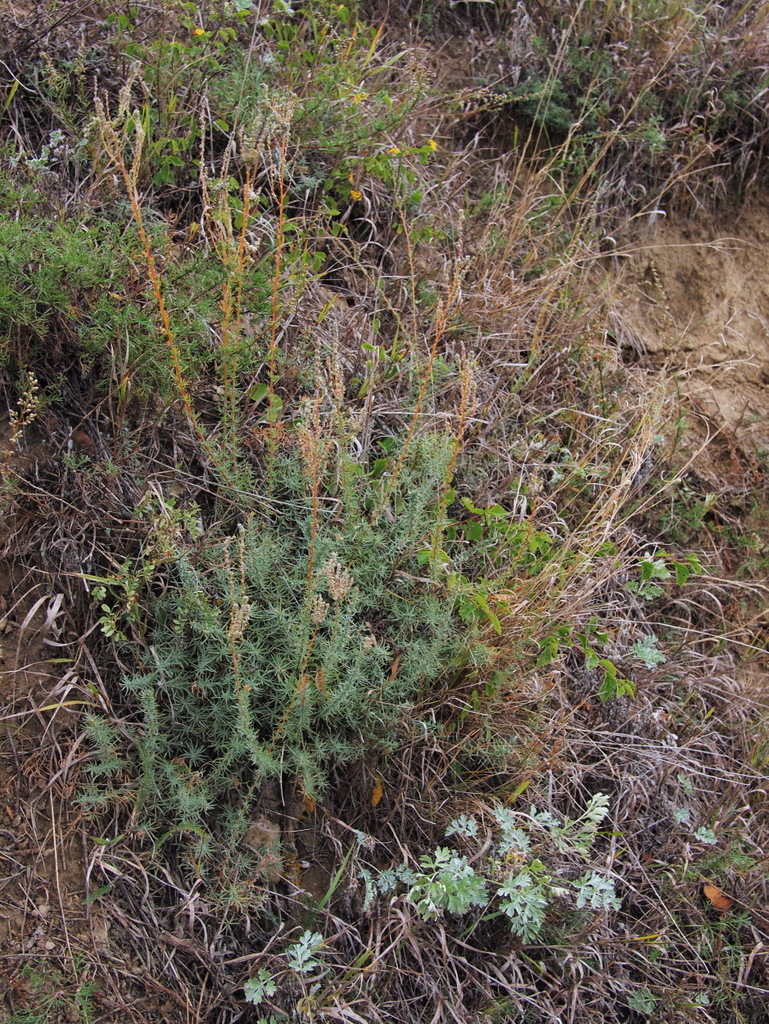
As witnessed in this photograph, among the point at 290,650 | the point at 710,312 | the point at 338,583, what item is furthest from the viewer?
the point at 710,312

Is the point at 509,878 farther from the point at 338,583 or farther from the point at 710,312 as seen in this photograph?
the point at 710,312

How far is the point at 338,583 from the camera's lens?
204cm

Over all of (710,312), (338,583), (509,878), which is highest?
(338,583)

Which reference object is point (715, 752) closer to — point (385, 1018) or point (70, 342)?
point (385, 1018)

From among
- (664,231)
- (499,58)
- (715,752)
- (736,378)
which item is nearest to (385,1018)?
(715,752)

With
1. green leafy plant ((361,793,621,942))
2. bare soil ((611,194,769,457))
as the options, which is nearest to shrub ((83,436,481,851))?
green leafy plant ((361,793,621,942))

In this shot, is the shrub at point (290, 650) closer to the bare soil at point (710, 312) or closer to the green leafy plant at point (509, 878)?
the green leafy plant at point (509, 878)

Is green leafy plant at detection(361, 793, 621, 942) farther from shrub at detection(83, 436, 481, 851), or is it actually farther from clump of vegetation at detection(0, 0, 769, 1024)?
shrub at detection(83, 436, 481, 851)

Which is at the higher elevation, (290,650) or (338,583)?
(338,583)

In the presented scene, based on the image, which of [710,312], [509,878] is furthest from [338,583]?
[710,312]

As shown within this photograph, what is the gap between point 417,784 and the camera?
2598mm

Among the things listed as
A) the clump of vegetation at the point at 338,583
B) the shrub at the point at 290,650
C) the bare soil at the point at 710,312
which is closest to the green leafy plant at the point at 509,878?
the clump of vegetation at the point at 338,583

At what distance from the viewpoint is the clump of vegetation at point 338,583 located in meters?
2.33

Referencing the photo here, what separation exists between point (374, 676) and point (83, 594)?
924 millimetres
